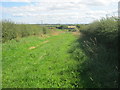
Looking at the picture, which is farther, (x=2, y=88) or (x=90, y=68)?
(x=90, y=68)

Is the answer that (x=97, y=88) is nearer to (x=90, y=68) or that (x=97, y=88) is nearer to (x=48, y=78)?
(x=90, y=68)

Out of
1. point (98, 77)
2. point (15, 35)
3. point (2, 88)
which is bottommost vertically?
point (2, 88)

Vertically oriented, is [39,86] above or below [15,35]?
below

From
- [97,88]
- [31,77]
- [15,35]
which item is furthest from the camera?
[15,35]

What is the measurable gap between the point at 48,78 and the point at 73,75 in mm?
1073

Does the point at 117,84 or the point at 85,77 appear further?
the point at 85,77

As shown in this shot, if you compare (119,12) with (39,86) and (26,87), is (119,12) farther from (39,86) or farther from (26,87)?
(26,87)

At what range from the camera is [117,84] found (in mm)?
3850

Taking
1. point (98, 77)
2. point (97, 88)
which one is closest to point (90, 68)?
point (98, 77)

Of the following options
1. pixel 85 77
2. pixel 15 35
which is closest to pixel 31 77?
pixel 85 77

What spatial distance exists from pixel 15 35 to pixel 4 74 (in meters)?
16.6

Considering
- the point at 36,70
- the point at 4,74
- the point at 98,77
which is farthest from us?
the point at 36,70

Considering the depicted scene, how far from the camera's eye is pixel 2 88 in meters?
4.67

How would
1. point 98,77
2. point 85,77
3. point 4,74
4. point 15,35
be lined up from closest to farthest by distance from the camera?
point 98,77 → point 85,77 → point 4,74 → point 15,35
